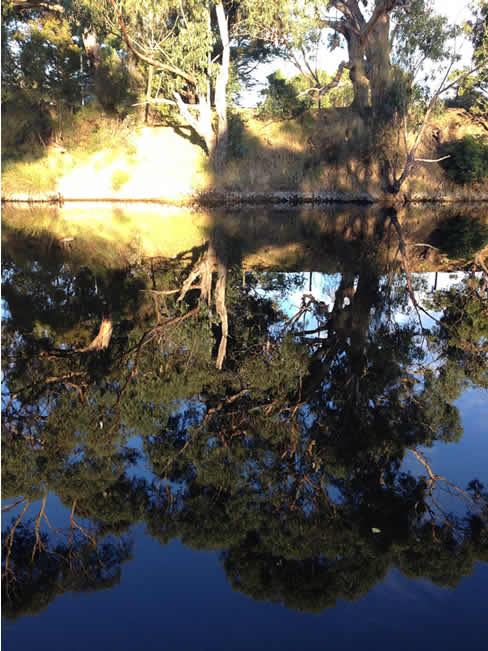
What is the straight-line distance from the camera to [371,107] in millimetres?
32281

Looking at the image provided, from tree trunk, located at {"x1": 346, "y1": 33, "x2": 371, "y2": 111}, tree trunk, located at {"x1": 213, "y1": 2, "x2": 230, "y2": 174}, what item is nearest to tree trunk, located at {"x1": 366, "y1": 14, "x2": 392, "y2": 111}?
tree trunk, located at {"x1": 346, "y1": 33, "x2": 371, "y2": 111}

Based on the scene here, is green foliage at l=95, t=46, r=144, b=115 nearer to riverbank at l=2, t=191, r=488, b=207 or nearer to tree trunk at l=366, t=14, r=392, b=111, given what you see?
riverbank at l=2, t=191, r=488, b=207

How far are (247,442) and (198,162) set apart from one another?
30.2m

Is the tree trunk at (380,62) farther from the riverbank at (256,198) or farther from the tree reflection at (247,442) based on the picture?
the tree reflection at (247,442)

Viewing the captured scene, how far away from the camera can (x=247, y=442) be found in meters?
4.32

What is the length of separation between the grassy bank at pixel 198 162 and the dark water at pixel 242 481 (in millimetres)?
25448

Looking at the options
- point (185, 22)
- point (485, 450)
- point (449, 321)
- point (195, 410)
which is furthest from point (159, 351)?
point (185, 22)

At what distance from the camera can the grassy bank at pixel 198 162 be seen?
31.2 m

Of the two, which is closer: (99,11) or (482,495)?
(482,495)

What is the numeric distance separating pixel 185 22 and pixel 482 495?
2741 cm

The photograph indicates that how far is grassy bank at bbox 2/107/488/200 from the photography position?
3119cm

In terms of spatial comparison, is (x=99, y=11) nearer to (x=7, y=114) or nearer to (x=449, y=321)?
(x=7, y=114)

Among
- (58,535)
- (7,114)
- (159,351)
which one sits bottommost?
(58,535)

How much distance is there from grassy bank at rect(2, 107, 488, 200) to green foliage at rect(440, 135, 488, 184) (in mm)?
591
